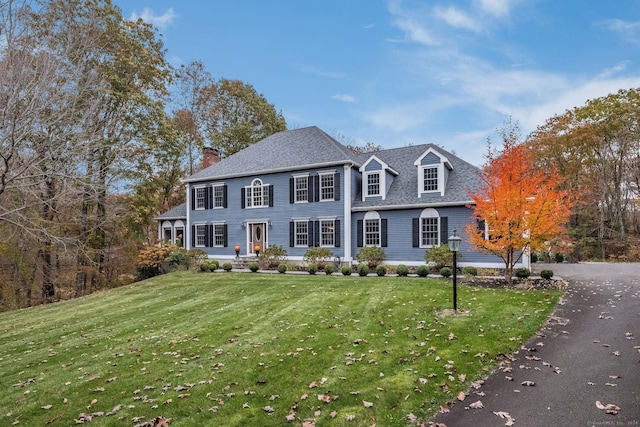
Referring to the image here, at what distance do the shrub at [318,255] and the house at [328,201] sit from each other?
58cm

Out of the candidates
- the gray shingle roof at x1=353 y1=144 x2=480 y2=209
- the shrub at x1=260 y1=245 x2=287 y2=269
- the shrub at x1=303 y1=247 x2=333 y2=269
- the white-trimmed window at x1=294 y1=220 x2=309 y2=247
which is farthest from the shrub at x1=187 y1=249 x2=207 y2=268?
the gray shingle roof at x1=353 y1=144 x2=480 y2=209

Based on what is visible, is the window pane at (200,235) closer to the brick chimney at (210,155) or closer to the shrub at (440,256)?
the brick chimney at (210,155)

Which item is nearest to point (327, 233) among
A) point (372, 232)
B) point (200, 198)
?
point (372, 232)

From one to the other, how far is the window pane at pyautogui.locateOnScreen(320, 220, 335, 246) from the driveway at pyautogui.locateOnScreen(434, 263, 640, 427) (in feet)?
40.8

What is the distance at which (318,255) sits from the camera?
65.0 ft

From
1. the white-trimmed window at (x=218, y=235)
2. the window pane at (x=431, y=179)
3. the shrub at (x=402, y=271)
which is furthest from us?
the white-trimmed window at (x=218, y=235)

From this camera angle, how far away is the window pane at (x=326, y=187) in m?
20.8

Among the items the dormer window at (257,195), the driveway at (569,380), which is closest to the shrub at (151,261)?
the dormer window at (257,195)

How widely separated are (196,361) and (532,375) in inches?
232

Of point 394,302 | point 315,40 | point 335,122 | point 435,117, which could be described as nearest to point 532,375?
point 394,302

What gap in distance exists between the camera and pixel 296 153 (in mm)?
22844

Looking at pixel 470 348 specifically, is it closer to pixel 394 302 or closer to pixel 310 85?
pixel 394 302

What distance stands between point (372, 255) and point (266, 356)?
501 inches

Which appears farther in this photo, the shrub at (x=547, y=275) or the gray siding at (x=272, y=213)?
the gray siding at (x=272, y=213)
